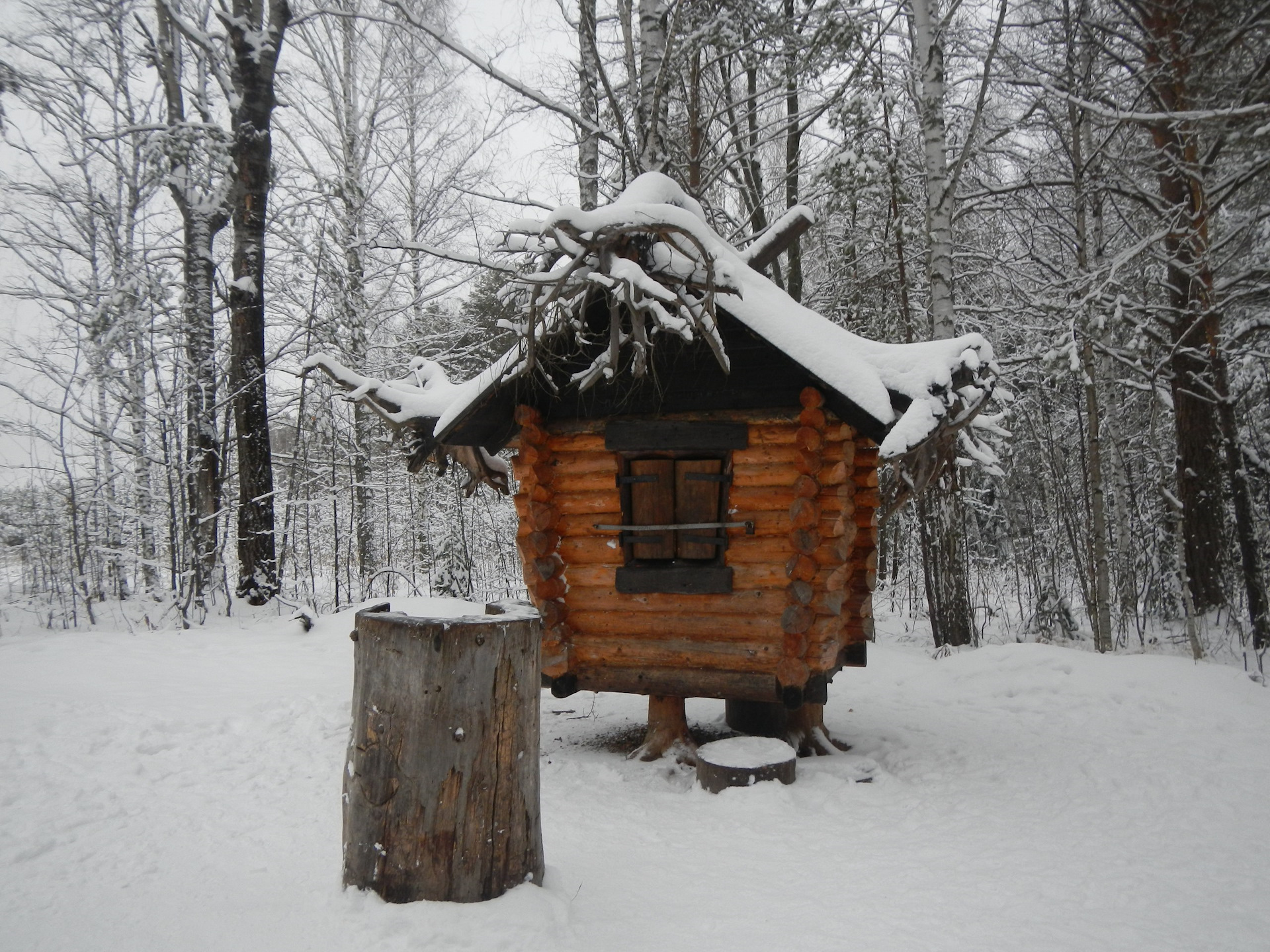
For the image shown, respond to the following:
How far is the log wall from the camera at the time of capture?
231 inches

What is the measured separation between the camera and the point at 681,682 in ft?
20.3

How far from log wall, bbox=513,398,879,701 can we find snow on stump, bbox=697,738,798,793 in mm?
383

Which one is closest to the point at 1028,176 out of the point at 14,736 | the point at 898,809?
the point at 898,809

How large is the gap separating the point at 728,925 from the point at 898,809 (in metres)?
2.16

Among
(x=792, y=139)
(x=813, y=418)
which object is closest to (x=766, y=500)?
(x=813, y=418)

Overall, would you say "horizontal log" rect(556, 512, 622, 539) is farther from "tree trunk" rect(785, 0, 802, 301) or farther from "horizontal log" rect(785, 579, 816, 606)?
"tree trunk" rect(785, 0, 802, 301)

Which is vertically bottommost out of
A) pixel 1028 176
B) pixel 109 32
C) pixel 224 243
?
pixel 1028 176

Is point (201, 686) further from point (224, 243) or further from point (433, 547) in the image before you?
point (433, 547)

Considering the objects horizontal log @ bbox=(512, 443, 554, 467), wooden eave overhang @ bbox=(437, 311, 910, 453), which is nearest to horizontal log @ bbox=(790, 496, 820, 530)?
wooden eave overhang @ bbox=(437, 311, 910, 453)

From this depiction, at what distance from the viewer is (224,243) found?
13328 mm

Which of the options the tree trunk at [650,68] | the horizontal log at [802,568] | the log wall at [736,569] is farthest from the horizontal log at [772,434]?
the tree trunk at [650,68]

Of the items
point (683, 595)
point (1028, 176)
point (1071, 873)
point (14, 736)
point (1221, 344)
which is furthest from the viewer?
point (1028, 176)

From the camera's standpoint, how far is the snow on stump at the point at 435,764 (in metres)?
2.97

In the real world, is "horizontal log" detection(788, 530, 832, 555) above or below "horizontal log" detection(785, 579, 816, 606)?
above
